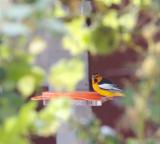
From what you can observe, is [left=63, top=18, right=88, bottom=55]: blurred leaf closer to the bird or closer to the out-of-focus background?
the out-of-focus background

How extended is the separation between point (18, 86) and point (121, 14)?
34 cm

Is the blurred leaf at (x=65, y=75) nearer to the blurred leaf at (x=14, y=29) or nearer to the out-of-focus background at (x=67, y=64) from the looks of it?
the out-of-focus background at (x=67, y=64)

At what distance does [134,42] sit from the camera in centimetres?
110

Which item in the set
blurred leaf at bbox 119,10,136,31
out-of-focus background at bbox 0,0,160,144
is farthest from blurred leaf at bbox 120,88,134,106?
blurred leaf at bbox 119,10,136,31

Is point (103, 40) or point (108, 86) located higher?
point (103, 40)

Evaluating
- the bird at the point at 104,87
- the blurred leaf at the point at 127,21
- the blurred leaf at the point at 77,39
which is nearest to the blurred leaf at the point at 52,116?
the blurred leaf at the point at 77,39

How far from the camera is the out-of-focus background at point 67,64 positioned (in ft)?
2.36

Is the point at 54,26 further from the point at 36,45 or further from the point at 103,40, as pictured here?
the point at 103,40

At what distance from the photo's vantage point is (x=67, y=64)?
2.68 ft

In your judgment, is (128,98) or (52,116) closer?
(52,116)

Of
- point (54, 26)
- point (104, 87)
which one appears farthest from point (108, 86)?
point (54, 26)

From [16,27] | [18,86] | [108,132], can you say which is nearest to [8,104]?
[18,86]

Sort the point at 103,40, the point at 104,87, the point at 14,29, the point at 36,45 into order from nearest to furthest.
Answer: the point at 14,29 → the point at 36,45 → the point at 103,40 → the point at 104,87

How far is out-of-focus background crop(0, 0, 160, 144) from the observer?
0.72m
